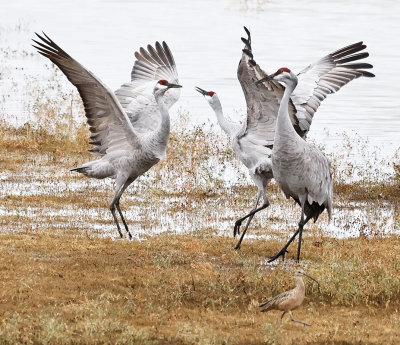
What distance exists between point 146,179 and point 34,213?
2.97 metres

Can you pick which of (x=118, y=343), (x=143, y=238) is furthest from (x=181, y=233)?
(x=118, y=343)

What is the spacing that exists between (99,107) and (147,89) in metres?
2.07

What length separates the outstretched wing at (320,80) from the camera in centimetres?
1071

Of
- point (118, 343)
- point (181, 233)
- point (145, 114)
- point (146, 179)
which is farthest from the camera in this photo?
point (146, 179)

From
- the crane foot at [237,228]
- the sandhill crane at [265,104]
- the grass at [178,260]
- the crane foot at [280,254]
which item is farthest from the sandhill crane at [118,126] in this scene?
the crane foot at [280,254]

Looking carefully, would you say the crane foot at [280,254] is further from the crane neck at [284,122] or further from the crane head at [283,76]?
the crane head at [283,76]

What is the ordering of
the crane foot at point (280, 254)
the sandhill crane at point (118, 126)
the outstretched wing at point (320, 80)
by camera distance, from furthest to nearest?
the outstretched wing at point (320, 80) < the sandhill crane at point (118, 126) < the crane foot at point (280, 254)

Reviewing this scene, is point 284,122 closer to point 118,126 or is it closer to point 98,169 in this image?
point 118,126

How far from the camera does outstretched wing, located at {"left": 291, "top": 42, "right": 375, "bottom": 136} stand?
10711mm

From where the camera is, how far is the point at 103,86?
9.76m

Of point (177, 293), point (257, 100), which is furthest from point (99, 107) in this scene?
point (177, 293)

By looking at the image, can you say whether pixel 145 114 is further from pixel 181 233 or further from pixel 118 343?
pixel 118 343

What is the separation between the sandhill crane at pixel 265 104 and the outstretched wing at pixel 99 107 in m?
1.31

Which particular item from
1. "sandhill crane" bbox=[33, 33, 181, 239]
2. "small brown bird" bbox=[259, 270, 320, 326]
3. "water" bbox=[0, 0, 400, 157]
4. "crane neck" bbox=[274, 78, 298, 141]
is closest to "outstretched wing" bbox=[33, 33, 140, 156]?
"sandhill crane" bbox=[33, 33, 181, 239]
